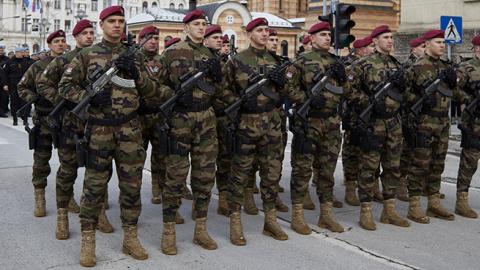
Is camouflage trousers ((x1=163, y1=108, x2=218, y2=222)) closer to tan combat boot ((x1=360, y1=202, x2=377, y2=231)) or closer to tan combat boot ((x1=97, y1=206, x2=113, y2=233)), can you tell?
tan combat boot ((x1=97, y1=206, x2=113, y2=233))

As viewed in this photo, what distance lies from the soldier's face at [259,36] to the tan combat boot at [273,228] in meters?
1.60

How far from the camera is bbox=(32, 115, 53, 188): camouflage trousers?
676cm

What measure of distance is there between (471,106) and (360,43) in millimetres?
2489

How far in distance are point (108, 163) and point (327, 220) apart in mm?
2352

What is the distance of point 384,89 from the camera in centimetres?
633

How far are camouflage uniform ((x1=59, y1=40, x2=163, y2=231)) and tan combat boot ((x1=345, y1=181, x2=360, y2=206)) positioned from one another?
3144 mm

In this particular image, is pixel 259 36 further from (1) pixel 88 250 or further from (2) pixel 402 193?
(2) pixel 402 193

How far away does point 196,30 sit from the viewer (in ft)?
18.8

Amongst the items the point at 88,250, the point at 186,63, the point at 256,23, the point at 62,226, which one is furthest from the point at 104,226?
the point at 256,23

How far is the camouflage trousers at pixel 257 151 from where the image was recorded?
581 cm

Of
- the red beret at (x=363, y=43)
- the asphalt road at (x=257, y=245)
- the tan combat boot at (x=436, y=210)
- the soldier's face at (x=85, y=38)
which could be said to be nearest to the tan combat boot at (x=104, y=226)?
the asphalt road at (x=257, y=245)

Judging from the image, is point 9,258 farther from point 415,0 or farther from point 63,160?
point 415,0

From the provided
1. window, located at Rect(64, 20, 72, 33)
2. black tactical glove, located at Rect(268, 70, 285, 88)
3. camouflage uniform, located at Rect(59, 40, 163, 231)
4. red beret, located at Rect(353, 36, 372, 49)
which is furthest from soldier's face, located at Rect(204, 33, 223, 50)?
window, located at Rect(64, 20, 72, 33)

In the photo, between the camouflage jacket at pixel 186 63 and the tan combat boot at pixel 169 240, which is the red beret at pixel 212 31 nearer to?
the camouflage jacket at pixel 186 63
